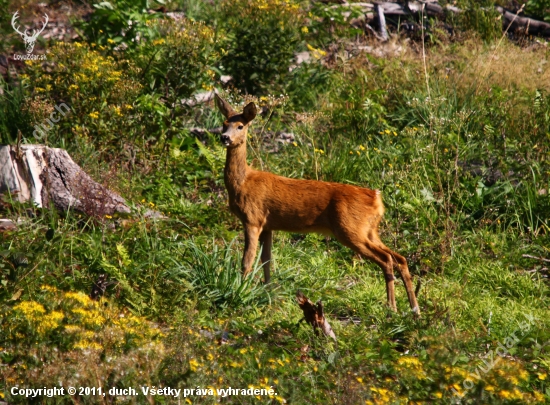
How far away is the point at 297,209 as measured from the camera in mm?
6918

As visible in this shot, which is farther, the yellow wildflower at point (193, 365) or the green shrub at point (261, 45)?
the green shrub at point (261, 45)

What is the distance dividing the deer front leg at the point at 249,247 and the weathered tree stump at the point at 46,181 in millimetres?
1618

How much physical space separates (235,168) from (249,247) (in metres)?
0.75

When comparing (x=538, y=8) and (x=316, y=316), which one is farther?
(x=538, y=8)

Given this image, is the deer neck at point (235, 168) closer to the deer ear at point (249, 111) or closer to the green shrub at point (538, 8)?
the deer ear at point (249, 111)

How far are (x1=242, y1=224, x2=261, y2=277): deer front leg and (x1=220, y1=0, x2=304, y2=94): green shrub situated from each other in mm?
4165

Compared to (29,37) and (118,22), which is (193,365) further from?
(29,37)

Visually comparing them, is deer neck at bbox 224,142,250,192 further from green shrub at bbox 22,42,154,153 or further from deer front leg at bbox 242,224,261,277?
green shrub at bbox 22,42,154,153

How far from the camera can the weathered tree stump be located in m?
7.88

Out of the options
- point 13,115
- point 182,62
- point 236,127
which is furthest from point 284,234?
point 13,115

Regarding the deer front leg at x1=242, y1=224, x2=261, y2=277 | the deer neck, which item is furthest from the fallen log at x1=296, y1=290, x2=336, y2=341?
the deer neck

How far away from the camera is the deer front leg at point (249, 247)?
22.4 feet

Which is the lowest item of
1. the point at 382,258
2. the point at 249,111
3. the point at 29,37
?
the point at 29,37

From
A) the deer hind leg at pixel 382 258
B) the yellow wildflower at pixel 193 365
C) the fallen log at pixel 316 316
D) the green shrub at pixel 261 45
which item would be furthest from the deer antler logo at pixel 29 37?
the yellow wildflower at pixel 193 365
